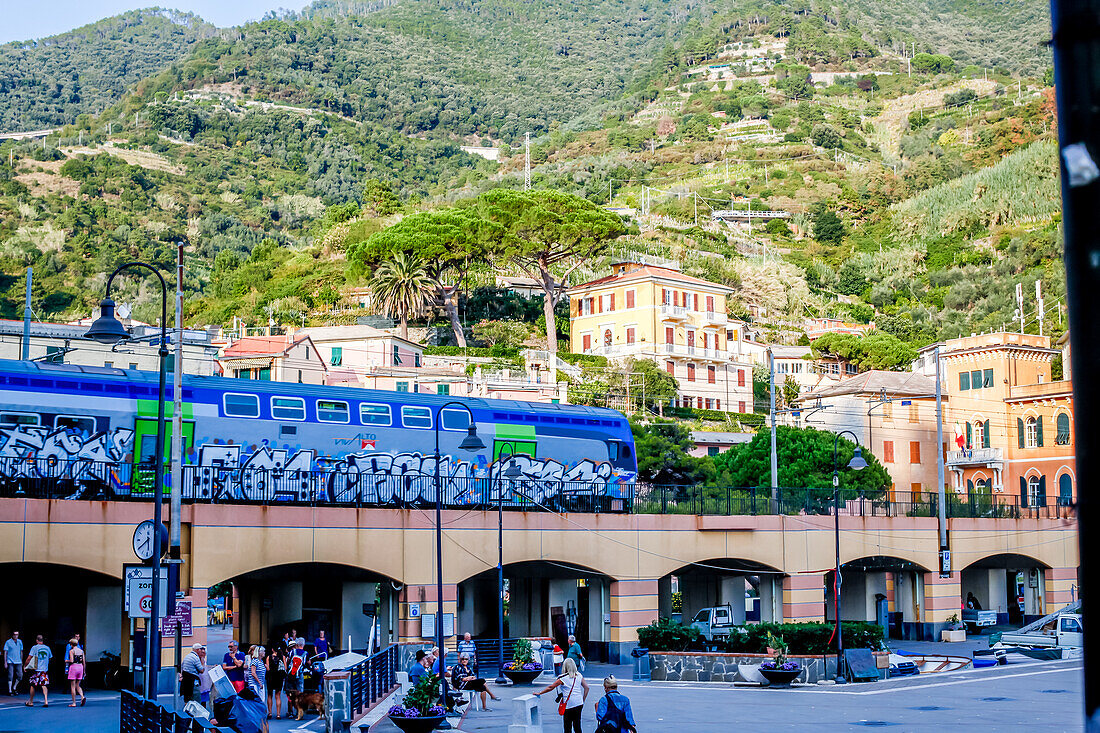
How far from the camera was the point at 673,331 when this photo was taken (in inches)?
3543

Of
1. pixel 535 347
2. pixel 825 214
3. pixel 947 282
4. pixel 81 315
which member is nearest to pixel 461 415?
pixel 535 347

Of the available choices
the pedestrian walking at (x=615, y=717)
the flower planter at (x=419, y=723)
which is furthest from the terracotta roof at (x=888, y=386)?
the pedestrian walking at (x=615, y=717)

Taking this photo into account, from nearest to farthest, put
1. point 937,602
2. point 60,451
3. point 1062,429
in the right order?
point 60,451
point 937,602
point 1062,429

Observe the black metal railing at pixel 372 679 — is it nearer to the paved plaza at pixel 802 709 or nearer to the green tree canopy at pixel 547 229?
the paved plaza at pixel 802 709

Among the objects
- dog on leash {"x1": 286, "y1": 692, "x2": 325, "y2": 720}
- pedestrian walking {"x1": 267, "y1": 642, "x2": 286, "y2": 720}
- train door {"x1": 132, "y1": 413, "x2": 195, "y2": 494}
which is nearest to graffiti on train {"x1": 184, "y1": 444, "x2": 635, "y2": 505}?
train door {"x1": 132, "y1": 413, "x2": 195, "y2": 494}

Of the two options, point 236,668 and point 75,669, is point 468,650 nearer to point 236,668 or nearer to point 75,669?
point 236,668

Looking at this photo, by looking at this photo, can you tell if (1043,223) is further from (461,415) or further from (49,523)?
(49,523)

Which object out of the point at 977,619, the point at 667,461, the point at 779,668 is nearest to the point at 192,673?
the point at 779,668

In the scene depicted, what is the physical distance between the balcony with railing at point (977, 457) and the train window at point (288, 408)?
5180cm

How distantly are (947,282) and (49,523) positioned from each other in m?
113

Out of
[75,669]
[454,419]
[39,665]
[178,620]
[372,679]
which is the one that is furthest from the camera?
[454,419]

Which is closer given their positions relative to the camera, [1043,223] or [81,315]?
[81,315]

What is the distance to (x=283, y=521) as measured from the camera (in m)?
31.4

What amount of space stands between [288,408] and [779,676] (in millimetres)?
16741
